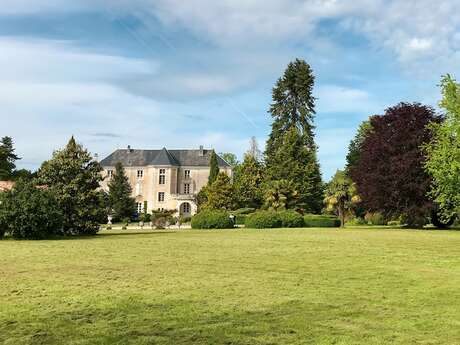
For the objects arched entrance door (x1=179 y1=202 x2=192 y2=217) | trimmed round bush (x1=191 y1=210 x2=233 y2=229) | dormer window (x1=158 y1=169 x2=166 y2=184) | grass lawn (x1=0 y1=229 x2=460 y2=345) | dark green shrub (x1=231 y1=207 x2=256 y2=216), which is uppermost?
dormer window (x1=158 y1=169 x2=166 y2=184)

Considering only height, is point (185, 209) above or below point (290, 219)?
above

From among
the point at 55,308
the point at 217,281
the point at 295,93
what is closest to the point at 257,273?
the point at 217,281

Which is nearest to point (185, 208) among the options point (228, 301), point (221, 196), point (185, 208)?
point (185, 208)

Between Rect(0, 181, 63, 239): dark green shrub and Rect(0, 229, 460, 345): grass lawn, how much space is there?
11715 mm

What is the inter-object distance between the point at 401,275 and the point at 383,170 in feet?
88.6

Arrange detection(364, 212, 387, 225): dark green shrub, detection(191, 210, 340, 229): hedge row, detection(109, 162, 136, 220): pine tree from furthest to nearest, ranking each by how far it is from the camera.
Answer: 1. detection(109, 162, 136, 220): pine tree
2. detection(364, 212, 387, 225): dark green shrub
3. detection(191, 210, 340, 229): hedge row

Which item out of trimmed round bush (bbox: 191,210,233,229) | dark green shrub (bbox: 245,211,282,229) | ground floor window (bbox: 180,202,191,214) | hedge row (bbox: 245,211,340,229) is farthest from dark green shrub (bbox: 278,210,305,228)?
ground floor window (bbox: 180,202,191,214)

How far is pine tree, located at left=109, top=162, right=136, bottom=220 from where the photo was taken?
231 feet

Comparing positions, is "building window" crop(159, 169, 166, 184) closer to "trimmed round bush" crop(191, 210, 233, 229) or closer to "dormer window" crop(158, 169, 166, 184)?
"dormer window" crop(158, 169, 166, 184)

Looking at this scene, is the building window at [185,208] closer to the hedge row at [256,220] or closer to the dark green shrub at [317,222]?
the dark green shrub at [317,222]

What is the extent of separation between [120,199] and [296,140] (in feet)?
90.8

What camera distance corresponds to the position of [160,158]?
8481cm

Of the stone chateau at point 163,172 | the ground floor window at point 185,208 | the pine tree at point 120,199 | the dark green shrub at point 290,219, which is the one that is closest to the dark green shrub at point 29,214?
the dark green shrub at point 290,219

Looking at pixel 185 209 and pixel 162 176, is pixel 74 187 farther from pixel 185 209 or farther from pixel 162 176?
pixel 162 176
